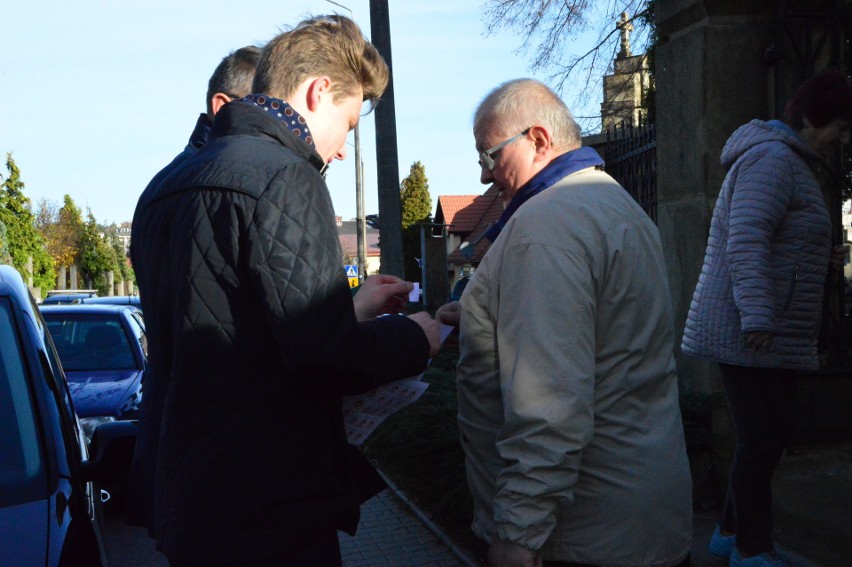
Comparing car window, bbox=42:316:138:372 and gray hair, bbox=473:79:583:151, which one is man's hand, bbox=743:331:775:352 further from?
car window, bbox=42:316:138:372

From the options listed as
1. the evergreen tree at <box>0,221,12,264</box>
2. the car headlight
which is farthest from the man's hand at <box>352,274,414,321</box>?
the evergreen tree at <box>0,221,12,264</box>

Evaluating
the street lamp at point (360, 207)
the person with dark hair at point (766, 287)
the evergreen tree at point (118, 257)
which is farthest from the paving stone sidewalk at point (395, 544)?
the evergreen tree at point (118, 257)

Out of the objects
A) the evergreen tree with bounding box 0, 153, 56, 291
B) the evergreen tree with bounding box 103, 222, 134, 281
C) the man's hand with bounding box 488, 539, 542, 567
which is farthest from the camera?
the evergreen tree with bounding box 103, 222, 134, 281

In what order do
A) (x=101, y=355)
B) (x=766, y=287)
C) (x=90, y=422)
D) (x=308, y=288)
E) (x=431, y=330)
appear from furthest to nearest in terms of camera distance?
(x=101, y=355)
(x=90, y=422)
(x=766, y=287)
(x=431, y=330)
(x=308, y=288)

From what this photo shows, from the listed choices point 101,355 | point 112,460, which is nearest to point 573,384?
point 112,460

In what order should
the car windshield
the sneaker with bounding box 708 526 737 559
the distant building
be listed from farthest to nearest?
the distant building < the car windshield < the sneaker with bounding box 708 526 737 559

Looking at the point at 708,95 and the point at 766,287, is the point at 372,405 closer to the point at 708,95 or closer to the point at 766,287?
the point at 766,287

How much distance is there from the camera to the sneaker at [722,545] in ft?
13.4

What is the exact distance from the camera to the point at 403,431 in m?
5.87

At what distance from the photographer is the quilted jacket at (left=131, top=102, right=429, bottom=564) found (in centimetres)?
182

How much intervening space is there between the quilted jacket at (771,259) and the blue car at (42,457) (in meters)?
2.16

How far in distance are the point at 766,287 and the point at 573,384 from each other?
171 cm

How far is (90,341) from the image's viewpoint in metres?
8.52

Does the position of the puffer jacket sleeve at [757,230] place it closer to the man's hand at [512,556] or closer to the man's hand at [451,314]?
the man's hand at [451,314]
